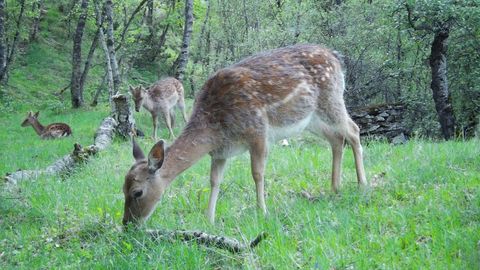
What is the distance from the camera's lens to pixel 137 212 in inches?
224

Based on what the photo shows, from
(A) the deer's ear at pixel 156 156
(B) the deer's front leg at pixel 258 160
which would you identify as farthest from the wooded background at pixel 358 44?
(A) the deer's ear at pixel 156 156

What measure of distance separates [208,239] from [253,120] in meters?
1.98

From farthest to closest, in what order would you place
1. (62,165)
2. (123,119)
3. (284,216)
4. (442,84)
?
1. (442,84)
2. (123,119)
3. (62,165)
4. (284,216)

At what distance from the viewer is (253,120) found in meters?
6.30

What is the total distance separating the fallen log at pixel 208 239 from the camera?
14.5ft

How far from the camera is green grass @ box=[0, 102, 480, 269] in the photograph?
4203 millimetres

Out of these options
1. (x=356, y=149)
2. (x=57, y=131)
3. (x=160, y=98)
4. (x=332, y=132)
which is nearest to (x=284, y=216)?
(x=332, y=132)

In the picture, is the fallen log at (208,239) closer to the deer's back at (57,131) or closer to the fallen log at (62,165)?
the fallen log at (62,165)

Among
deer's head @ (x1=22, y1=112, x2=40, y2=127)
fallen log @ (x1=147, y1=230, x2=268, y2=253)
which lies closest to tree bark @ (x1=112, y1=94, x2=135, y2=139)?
deer's head @ (x1=22, y1=112, x2=40, y2=127)

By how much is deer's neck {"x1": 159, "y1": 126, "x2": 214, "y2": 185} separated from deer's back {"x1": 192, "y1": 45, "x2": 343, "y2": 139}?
212 mm

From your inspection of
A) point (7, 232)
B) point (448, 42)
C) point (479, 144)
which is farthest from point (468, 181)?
point (448, 42)

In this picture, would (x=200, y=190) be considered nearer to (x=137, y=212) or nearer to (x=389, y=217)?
(x=137, y=212)

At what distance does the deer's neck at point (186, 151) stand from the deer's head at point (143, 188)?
19 cm

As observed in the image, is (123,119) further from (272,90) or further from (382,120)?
(272,90)
